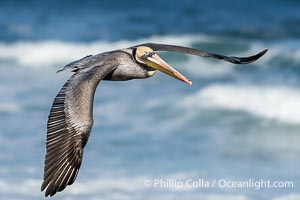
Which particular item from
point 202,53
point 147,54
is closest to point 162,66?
point 147,54

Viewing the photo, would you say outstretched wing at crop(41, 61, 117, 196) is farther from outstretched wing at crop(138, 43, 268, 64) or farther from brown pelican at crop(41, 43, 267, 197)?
outstretched wing at crop(138, 43, 268, 64)

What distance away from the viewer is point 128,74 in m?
24.9

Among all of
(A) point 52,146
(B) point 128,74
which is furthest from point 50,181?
(B) point 128,74

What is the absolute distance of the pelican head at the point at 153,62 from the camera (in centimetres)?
2519

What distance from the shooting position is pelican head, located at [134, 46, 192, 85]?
82.6ft

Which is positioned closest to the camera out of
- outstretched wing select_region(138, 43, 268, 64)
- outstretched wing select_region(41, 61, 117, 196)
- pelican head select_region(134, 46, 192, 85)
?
outstretched wing select_region(41, 61, 117, 196)

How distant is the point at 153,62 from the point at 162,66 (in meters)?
0.25

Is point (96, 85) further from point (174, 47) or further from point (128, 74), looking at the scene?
point (174, 47)

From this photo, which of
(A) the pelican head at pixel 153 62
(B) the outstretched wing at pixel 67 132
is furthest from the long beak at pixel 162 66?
(B) the outstretched wing at pixel 67 132

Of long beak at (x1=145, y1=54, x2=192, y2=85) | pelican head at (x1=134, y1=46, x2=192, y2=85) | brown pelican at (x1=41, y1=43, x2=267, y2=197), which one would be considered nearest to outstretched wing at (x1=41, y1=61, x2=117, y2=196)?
brown pelican at (x1=41, y1=43, x2=267, y2=197)

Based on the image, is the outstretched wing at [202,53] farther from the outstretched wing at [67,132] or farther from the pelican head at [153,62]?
the outstretched wing at [67,132]

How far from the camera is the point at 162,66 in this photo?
25375 mm

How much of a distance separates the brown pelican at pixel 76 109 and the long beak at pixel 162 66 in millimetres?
46

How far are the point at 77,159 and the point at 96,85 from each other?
6.27ft
